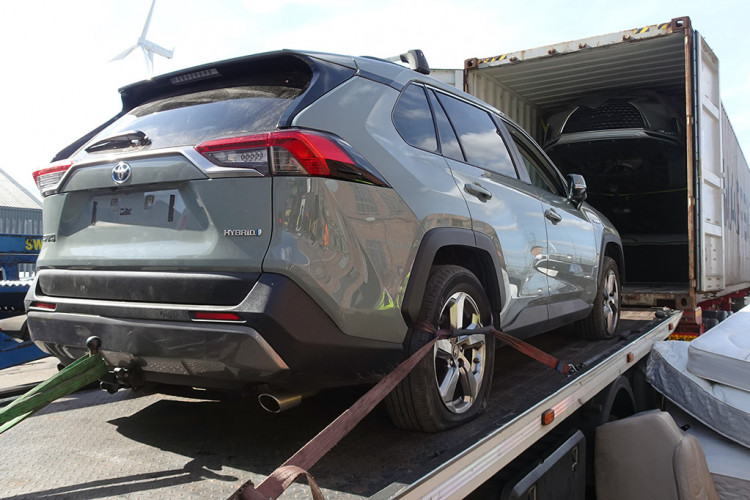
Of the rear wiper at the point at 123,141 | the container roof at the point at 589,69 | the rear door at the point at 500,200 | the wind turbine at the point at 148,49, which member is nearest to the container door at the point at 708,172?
the container roof at the point at 589,69

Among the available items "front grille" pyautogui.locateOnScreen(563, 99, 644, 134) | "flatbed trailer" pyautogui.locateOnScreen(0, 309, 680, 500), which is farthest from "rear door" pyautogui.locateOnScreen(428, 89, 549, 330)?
"front grille" pyautogui.locateOnScreen(563, 99, 644, 134)

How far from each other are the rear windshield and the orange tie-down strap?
100 centimetres

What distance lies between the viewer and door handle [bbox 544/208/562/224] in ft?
12.3

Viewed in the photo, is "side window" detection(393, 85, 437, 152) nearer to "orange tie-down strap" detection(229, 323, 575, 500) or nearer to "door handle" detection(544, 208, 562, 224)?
"orange tie-down strap" detection(229, 323, 575, 500)

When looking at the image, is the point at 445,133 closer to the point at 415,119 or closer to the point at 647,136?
the point at 415,119

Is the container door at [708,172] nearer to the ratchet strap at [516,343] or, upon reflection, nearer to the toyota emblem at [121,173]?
the ratchet strap at [516,343]

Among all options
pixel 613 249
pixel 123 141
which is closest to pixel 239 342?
pixel 123 141

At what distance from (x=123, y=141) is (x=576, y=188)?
317 centimetres

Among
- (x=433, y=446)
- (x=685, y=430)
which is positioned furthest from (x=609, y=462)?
(x=433, y=446)

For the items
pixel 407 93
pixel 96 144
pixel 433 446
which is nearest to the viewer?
pixel 433 446

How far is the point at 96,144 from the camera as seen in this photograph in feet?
8.22

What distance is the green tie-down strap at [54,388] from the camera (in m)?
2.08

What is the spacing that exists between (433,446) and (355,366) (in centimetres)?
45

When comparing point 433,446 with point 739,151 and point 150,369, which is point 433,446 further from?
point 739,151
